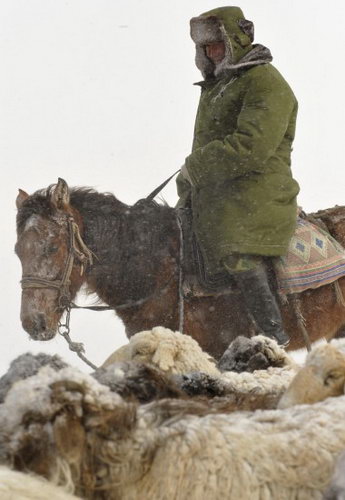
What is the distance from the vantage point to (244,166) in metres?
5.31

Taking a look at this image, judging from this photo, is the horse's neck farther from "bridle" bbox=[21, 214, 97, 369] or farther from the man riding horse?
the man riding horse

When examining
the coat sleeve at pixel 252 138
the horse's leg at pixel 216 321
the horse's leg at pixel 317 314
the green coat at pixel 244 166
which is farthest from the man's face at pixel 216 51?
the horse's leg at pixel 317 314

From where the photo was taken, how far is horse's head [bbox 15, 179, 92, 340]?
5.53 meters

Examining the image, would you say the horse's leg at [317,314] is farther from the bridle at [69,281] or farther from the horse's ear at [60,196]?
the horse's ear at [60,196]

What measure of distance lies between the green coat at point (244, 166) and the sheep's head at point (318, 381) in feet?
12.4

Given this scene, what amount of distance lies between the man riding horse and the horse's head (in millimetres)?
821

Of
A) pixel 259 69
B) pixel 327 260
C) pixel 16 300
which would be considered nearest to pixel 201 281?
pixel 327 260

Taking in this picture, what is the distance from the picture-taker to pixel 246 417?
1313 mm

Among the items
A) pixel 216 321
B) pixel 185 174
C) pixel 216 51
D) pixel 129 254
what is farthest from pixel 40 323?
pixel 216 51

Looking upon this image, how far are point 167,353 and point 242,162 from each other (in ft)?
11.6

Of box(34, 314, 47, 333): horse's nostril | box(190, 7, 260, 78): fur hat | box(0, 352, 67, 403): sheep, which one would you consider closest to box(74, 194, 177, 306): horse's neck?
box(34, 314, 47, 333): horse's nostril

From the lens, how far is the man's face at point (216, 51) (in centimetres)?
548

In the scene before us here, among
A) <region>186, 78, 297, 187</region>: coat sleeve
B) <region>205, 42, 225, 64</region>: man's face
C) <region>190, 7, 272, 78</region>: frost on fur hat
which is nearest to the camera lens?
<region>186, 78, 297, 187</region>: coat sleeve

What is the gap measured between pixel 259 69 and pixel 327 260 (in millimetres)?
1351
